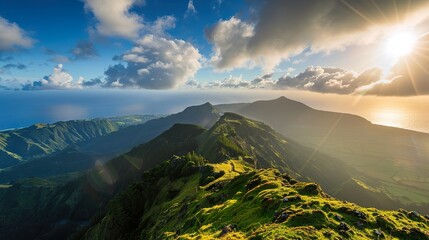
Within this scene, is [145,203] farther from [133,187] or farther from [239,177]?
[239,177]

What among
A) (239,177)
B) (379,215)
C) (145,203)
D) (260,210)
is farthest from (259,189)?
(145,203)

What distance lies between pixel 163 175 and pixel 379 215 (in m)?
136

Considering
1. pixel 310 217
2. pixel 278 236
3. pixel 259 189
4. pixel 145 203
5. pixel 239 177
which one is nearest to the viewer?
pixel 278 236

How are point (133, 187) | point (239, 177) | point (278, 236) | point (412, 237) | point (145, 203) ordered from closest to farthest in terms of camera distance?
point (278, 236)
point (412, 237)
point (239, 177)
point (145, 203)
point (133, 187)

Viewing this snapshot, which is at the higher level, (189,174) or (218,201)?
(218,201)

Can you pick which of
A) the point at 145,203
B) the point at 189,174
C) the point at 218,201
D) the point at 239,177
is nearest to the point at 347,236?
the point at 218,201

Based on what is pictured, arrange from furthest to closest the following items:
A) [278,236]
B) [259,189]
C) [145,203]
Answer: [145,203], [259,189], [278,236]

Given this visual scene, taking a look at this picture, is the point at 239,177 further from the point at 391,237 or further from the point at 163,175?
the point at 163,175

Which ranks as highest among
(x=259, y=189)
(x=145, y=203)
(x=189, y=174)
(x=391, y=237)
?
(x=391, y=237)

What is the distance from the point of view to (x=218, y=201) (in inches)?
3100

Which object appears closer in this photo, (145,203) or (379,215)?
(379,215)

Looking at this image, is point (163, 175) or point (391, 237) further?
A: point (163, 175)

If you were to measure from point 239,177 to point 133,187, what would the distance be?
85.4 m

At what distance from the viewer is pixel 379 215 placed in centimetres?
4241
